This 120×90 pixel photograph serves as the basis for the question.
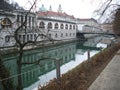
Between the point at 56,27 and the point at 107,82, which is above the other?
the point at 56,27

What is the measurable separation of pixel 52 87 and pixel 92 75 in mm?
3221

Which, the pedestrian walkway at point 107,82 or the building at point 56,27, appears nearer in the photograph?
the pedestrian walkway at point 107,82

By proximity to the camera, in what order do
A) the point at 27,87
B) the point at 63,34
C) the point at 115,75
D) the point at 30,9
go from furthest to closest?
the point at 63,34 → the point at 27,87 → the point at 30,9 → the point at 115,75

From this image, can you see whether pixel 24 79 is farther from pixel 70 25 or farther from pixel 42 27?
pixel 70 25

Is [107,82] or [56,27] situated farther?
[56,27]

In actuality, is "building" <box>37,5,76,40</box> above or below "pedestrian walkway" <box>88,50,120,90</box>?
above

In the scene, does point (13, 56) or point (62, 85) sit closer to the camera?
point (62, 85)

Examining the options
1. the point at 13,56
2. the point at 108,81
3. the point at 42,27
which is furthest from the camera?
the point at 42,27

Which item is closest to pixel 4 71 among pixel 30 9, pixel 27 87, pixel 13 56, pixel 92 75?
pixel 92 75

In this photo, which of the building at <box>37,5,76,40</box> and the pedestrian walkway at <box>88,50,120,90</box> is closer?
the pedestrian walkway at <box>88,50,120,90</box>

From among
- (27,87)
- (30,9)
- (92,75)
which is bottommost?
(27,87)

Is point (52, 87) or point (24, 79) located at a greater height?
point (52, 87)

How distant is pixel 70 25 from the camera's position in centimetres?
7106

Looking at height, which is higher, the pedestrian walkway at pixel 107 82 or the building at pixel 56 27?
the building at pixel 56 27
